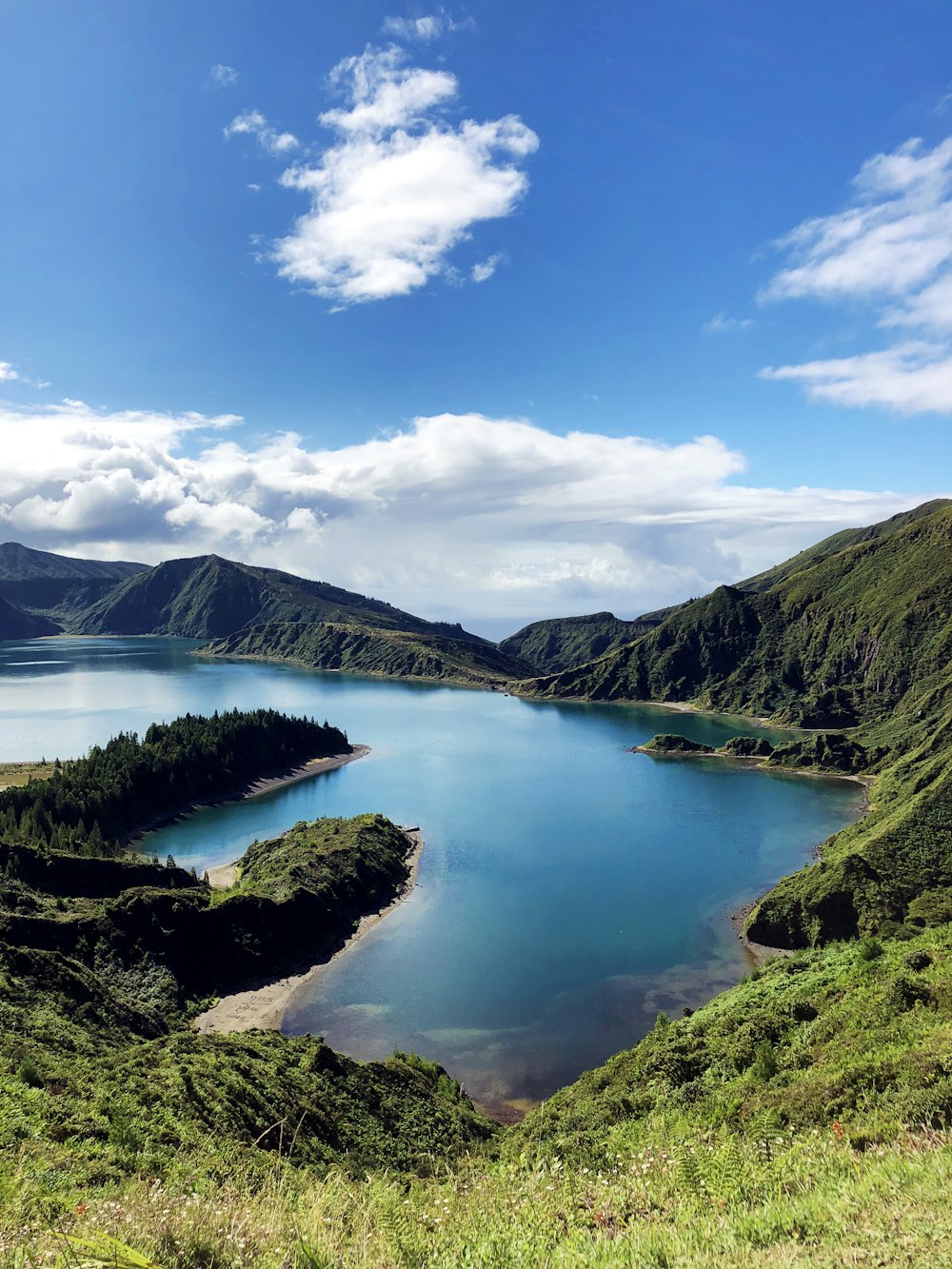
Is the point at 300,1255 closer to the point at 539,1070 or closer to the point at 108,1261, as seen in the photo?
the point at 108,1261

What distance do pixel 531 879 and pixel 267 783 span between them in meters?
60.8

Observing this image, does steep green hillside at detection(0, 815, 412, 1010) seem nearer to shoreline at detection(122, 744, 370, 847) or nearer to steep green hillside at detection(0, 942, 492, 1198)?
steep green hillside at detection(0, 942, 492, 1198)

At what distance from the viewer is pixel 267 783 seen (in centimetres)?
11606

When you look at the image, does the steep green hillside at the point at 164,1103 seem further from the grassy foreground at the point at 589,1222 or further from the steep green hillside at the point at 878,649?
the steep green hillside at the point at 878,649

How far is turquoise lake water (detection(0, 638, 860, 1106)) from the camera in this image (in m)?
45.2

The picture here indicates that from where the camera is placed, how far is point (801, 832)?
89.3m

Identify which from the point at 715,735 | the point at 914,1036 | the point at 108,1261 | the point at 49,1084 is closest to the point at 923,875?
the point at 914,1036

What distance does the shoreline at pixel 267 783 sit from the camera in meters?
92.3

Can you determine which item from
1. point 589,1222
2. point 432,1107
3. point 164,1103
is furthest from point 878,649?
point 589,1222

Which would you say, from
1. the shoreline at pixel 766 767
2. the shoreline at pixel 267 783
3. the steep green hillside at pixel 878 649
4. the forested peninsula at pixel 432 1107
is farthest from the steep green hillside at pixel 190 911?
the steep green hillside at pixel 878 649

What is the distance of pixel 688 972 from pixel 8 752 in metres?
129

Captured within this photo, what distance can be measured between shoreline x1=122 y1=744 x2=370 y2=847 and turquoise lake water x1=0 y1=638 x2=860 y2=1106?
229 centimetres

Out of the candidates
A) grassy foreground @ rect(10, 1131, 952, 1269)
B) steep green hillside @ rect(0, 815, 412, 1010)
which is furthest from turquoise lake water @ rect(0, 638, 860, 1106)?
grassy foreground @ rect(10, 1131, 952, 1269)

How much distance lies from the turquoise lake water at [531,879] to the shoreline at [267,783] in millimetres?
2292
